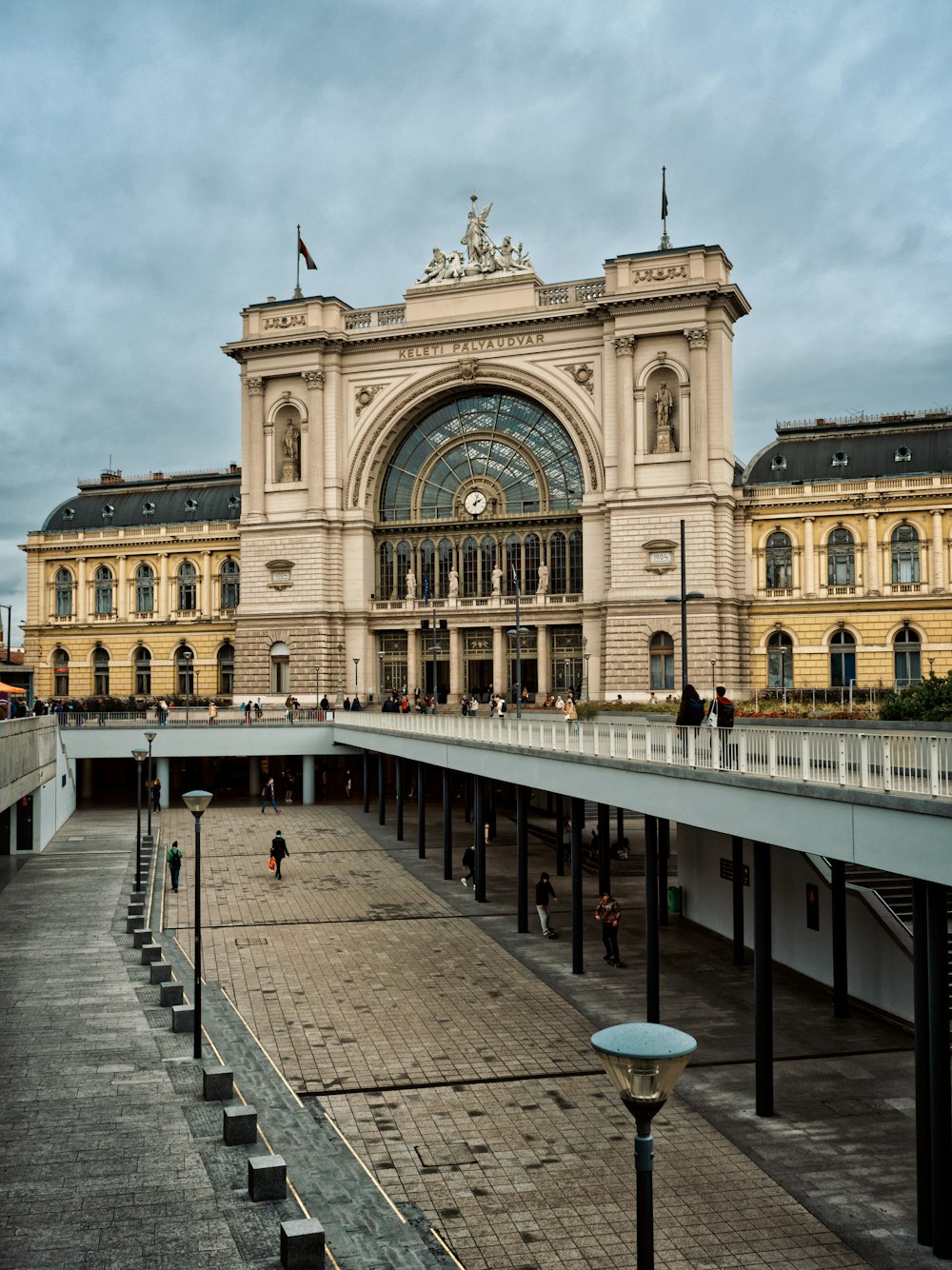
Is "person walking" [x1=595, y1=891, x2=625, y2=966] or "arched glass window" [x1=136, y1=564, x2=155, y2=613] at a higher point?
"arched glass window" [x1=136, y1=564, x2=155, y2=613]

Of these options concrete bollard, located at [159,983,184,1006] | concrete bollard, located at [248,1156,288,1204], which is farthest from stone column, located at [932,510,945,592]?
concrete bollard, located at [248,1156,288,1204]

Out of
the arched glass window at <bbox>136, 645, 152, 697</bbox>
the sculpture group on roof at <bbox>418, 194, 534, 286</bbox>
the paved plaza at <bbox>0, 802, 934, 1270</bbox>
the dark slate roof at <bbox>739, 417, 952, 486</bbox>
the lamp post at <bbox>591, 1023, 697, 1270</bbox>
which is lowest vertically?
the paved plaza at <bbox>0, 802, 934, 1270</bbox>

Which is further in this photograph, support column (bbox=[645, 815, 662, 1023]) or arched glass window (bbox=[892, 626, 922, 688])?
arched glass window (bbox=[892, 626, 922, 688])

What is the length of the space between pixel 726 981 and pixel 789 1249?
41.5 ft

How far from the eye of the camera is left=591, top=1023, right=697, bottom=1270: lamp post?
28.0 feet

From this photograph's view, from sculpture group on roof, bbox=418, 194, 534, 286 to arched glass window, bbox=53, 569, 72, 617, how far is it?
3779 cm

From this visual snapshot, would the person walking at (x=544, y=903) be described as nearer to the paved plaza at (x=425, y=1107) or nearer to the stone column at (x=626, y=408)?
the paved plaza at (x=425, y=1107)

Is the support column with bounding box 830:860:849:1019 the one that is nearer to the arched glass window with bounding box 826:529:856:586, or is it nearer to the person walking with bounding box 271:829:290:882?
the person walking with bounding box 271:829:290:882

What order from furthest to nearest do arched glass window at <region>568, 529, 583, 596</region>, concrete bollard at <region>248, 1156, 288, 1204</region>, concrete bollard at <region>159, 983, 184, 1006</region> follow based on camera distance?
1. arched glass window at <region>568, 529, 583, 596</region>
2. concrete bollard at <region>159, 983, 184, 1006</region>
3. concrete bollard at <region>248, 1156, 288, 1204</region>

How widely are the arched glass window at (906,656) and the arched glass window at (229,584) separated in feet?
151

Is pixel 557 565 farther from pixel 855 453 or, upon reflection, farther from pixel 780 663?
pixel 855 453

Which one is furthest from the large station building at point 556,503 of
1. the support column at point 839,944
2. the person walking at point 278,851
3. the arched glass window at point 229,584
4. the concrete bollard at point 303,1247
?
the concrete bollard at point 303,1247

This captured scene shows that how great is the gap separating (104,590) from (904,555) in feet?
192

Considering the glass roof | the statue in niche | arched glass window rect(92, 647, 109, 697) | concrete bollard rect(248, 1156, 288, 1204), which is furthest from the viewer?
arched glass window rect(92, 647, 109, 697)
